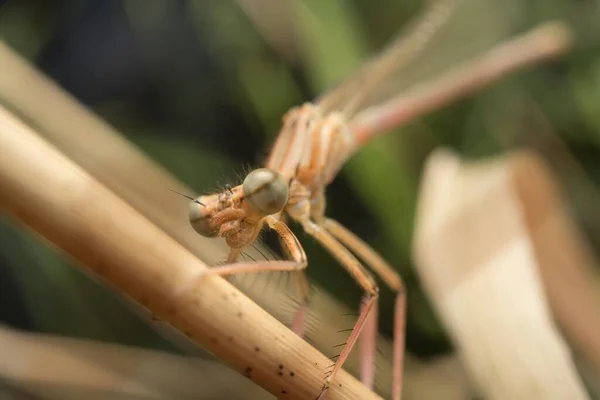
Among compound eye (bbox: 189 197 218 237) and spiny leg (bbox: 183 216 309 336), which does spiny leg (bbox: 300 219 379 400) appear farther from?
compound eye (bbox: 189 197 218 237)

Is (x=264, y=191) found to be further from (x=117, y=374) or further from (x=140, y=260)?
(x=117, y=374)

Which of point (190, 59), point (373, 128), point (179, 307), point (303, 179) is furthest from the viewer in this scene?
point (190, 59)

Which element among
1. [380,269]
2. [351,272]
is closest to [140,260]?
[351,272]

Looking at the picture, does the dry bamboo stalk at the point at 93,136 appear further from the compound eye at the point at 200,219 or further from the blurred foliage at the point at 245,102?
the compound eye at the point at 200,219

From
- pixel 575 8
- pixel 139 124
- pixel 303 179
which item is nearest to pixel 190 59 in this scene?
pixel 139 124

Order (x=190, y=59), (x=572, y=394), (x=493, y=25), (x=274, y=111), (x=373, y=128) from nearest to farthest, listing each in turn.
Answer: (x=572, y=394), (x=373, y=128), (x=274, y=111), (x=190, y=59), (x=493, y=25)

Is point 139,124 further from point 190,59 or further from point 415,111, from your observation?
point 415,111

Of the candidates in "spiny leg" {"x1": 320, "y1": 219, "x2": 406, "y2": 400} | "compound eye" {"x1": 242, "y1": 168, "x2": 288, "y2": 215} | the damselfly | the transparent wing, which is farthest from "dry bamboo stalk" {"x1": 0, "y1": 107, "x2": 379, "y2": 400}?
the transparent wing
